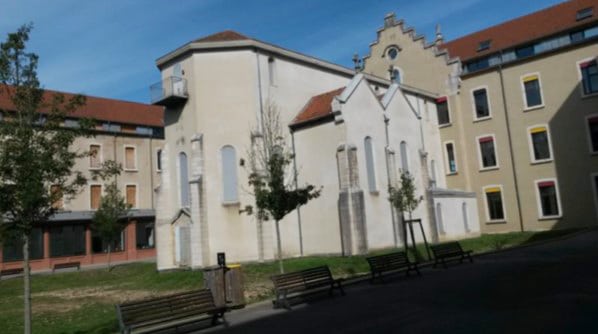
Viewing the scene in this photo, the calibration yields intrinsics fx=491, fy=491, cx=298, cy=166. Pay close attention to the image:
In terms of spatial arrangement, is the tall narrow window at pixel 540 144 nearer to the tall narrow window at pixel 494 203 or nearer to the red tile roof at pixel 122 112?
the tall narrow window at pixel 494 203

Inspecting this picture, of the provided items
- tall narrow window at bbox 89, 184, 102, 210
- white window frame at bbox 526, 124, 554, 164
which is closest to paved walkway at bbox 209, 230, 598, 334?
white window frame at bbox 526, 124, 554, 164

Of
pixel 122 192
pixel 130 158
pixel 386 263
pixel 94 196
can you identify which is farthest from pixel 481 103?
pixel 94 196

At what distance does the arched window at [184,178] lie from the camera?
28.2 metres

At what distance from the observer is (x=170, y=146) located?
28922mm

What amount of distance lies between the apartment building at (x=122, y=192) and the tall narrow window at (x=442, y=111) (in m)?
26.7

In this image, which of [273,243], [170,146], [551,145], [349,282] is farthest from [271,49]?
[551,145]

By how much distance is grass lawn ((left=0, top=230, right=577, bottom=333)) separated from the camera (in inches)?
538

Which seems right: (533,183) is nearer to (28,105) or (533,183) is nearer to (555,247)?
(555,247)

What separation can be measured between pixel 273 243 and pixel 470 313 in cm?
1711

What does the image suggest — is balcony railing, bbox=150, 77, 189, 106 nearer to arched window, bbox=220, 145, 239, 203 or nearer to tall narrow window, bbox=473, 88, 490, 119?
arched window, bbox=220, 145, 239, 203

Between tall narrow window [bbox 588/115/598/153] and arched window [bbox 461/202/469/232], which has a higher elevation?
tall narrow window [bbox 588/115/598/153]

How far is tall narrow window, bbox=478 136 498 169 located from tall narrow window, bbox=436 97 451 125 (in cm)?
314

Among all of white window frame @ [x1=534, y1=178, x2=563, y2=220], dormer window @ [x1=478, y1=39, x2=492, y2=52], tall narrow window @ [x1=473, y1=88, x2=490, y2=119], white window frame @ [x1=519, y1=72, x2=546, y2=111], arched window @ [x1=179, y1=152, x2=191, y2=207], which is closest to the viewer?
arched window @ [x1=179, y1=152, x2=191, y2=207]

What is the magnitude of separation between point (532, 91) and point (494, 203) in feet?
27.1
